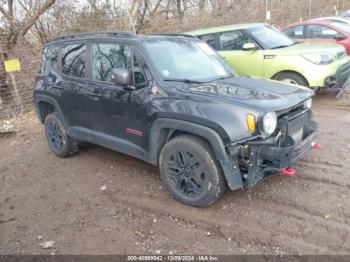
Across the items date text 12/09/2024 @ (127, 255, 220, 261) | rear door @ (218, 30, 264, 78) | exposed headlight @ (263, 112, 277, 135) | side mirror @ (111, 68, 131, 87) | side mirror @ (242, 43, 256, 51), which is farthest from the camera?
rear door @ (218, 30, 264, 78)

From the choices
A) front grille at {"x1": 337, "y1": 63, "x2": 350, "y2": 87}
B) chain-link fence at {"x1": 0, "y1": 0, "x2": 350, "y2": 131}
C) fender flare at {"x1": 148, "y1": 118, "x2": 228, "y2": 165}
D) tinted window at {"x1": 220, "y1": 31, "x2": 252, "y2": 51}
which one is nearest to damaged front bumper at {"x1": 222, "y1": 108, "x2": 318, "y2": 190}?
fender flare at {"x1": 148, "y1": 118, "x2": 228, "y2": 165}

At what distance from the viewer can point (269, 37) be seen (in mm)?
8320

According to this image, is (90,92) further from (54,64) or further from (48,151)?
(48,151)

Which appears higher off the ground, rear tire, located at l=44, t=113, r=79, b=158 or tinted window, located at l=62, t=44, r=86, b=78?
tinted window, located at l=62, t=44, r=86, b=78

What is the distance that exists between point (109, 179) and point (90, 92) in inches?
47.5

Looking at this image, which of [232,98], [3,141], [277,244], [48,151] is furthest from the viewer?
[3,141]

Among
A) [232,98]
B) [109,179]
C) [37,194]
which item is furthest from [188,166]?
[37,194]

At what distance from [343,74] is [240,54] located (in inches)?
85.5

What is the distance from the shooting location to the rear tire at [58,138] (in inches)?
232

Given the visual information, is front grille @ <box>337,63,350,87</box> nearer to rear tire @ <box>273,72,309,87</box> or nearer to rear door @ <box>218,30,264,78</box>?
rear tire @ <box>273,72,309,87</box>

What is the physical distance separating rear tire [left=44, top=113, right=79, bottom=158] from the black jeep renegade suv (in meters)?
0.23

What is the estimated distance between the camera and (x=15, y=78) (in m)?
9.65

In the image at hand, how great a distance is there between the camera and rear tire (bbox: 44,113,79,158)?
5899 mm

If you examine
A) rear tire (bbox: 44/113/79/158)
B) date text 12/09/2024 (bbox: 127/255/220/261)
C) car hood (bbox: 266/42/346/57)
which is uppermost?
car hood (bbox: 266/42/346/57)
